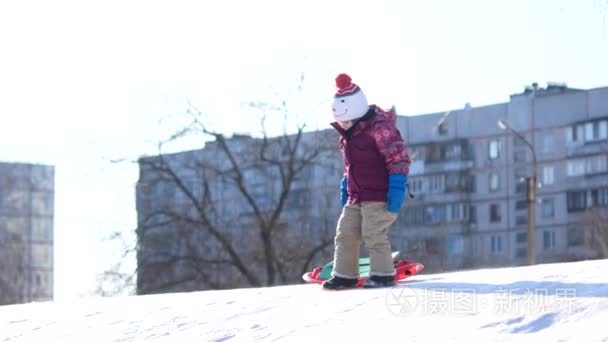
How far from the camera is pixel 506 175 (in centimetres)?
9462

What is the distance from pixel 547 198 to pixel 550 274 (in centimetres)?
8250

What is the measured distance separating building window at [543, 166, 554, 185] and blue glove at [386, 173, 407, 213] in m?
82.2

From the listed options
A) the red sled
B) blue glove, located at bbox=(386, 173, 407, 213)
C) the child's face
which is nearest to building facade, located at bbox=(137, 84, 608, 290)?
the red sled

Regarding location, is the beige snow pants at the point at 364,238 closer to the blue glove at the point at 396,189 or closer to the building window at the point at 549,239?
the blue glove at the point at 396,189

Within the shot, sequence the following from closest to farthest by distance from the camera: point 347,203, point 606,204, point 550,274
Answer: point 550,274 → point 347,203 → point 606,204

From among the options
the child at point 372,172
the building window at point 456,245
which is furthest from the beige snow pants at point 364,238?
the building window at point 456,245

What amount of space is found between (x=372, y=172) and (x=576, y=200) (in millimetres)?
79653

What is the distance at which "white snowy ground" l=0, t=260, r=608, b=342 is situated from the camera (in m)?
9.52

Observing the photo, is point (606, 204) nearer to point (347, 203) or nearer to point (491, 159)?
point (491, 159)

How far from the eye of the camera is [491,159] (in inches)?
3725

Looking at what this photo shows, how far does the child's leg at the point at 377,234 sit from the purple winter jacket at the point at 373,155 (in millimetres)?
79

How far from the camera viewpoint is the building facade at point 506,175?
87.6m

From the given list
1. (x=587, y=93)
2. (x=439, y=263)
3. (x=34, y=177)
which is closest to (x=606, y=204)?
(x=587, y=93)

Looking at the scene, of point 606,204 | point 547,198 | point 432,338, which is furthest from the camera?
point 547,198
